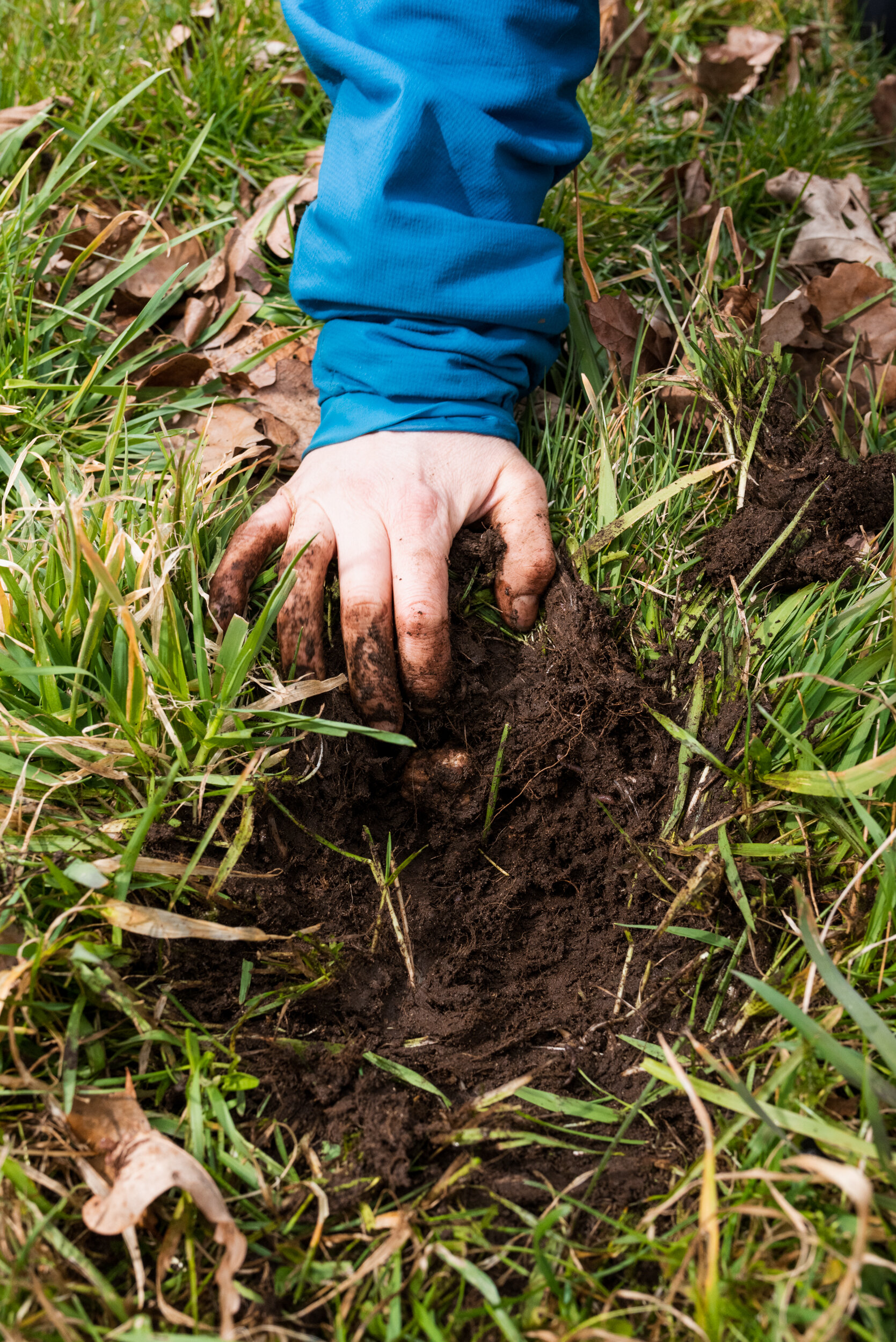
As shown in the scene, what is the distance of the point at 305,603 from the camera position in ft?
5.07

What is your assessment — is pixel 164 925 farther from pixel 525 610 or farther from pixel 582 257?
pixel 582 257

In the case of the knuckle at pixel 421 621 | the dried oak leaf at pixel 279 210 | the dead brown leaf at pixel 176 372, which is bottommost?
the knuckle at pixel 421 621

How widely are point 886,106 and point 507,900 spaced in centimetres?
288

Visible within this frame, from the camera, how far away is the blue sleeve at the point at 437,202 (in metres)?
1.61

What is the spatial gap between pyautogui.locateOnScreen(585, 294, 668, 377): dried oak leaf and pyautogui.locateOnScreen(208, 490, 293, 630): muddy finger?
32.2 inches

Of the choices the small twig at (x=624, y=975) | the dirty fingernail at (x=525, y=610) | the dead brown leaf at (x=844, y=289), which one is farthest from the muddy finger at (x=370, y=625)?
the dead brown leaf at (x=844, y=289)

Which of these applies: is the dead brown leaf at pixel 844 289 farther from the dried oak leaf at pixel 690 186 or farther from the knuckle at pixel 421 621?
the knuckle at pixel 421 621

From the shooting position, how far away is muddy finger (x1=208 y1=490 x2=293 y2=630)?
154cm

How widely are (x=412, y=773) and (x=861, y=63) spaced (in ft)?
10.0

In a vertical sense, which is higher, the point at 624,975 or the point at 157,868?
the point at 157,868

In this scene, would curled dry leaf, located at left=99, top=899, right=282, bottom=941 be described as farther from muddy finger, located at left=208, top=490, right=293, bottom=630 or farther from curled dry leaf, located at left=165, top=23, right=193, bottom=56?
curled dry leaf, located at left=165, top=23, right=193, bottom=56

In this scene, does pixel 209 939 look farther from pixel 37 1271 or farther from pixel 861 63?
pixel 861 63

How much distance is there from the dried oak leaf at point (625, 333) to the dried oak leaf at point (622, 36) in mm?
1354

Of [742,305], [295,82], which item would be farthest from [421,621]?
[295,82]
